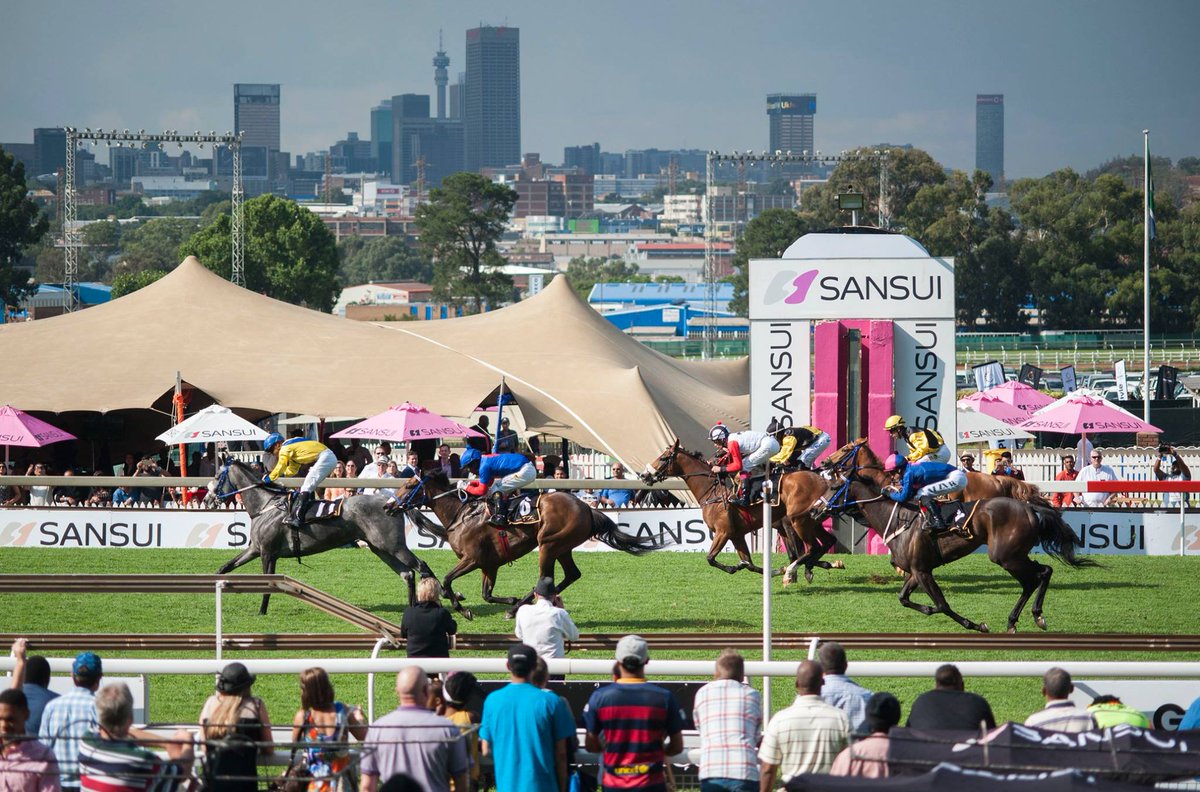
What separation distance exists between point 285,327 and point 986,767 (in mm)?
23962

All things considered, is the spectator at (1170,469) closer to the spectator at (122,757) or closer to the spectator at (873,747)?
the spectator at (873,747)

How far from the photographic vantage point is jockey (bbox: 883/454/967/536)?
13914mm

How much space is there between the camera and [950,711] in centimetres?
684

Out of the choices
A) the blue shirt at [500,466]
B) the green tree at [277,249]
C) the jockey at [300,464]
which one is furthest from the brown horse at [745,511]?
the green tree at [277,249]

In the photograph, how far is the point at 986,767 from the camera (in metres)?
5.79

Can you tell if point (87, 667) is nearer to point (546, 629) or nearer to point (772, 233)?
point (546, 629)

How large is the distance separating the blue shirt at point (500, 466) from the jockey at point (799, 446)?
141 inches

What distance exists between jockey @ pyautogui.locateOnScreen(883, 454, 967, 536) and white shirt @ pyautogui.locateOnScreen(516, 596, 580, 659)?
5.59 m

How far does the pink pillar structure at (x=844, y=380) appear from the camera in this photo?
18.9 meters

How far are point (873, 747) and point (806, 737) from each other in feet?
1.37

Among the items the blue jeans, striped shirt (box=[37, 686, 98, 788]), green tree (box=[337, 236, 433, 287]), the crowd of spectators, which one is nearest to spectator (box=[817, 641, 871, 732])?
the crowd of spectators

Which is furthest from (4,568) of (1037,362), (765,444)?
(1037,362)

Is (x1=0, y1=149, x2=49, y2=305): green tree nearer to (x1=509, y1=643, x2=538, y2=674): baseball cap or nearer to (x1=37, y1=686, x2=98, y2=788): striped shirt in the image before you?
(x1=37, y1=686, x2=98, y2=788): striped shirt

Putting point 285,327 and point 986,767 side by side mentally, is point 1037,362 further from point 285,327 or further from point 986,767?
point 986,767
